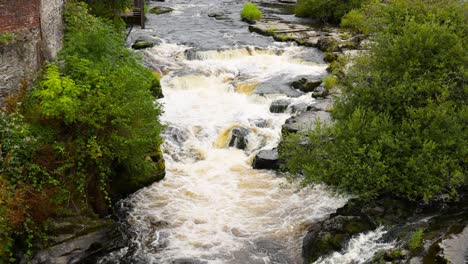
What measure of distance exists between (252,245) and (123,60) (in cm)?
663

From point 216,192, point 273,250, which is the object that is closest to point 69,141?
point 216,192

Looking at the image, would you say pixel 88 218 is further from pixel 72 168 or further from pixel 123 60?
pixel 123 60

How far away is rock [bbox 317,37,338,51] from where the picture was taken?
26936 millimetres

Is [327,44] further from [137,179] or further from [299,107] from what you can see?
[137,179]

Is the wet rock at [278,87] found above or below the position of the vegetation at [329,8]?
below

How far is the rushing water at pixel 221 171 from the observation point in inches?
504

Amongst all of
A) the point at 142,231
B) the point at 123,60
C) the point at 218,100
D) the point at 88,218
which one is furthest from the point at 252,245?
the point at 218,100

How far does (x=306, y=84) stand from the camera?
2188 cm

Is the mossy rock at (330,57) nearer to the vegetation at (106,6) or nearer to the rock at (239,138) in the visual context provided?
the rock at (239,138)

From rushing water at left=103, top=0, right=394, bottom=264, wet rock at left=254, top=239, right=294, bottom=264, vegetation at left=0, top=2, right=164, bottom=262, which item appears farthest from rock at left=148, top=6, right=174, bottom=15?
wet rock at left=254, top=239, right=294, bottom=264

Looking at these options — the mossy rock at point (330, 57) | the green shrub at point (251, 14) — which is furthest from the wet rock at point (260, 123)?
the green shrub at point (251, 14)

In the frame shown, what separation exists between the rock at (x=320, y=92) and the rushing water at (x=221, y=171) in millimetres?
313

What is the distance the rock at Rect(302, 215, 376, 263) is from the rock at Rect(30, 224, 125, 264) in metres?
4.57

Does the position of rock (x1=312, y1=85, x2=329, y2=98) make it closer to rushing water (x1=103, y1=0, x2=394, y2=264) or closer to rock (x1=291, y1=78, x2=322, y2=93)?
rushing water (x1=103, y1=0, x2=394, y2=264)
